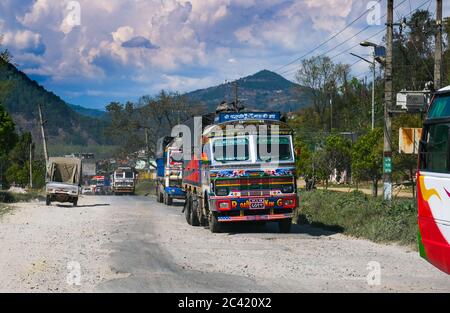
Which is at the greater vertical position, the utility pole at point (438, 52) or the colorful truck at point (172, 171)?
the utility pole at point (438, 52)

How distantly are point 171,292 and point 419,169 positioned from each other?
4.24m

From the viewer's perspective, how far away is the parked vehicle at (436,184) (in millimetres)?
9047

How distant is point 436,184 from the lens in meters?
9.29

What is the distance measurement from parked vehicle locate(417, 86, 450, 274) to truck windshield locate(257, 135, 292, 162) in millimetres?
8549

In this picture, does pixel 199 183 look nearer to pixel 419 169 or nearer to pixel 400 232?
pixel 400 232

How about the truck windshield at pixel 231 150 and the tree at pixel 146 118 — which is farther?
the tree at pixel 146 118

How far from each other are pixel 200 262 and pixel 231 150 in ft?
20.5

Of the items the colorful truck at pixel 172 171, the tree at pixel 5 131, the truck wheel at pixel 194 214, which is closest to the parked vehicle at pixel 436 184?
the truck wheel at pixel 194 214

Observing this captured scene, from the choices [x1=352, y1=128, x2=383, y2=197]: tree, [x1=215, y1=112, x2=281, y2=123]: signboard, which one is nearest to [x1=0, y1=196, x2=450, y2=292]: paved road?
[x1=215, y1=112, x2=281, y2=123]: signboard

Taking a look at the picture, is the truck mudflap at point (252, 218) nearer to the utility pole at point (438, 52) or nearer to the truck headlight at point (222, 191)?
the truck headlight at point (222, 191)

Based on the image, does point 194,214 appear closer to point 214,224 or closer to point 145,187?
point 214,224

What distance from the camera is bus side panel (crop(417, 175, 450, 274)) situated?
902 cm

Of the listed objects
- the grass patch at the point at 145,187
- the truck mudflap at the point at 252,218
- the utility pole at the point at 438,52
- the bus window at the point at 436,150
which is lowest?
the grass patch at the point at 145,187
